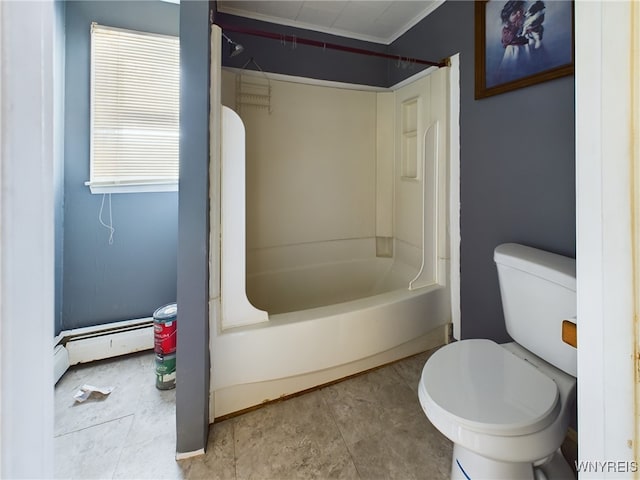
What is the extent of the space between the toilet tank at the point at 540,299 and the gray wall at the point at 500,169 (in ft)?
0.72

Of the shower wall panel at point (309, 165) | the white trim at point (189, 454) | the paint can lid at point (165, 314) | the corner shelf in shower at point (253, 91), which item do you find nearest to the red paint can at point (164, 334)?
the paint can lid at point (165, 314)

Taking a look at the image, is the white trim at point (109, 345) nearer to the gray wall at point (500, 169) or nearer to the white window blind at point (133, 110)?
the white window blind at point (133, 110)

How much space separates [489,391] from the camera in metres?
1.07

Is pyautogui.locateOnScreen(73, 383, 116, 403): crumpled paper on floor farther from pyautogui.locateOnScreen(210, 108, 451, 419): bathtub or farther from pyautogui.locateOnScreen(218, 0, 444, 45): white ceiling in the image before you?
pyautogui.locateOnScreen(218, 0, 444, 45): white ceiling

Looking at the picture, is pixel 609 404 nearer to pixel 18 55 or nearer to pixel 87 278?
pixel 18 55

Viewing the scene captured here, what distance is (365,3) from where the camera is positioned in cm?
217

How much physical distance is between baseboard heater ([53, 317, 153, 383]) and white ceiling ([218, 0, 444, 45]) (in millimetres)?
2256

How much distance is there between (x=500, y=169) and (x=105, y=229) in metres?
2.39

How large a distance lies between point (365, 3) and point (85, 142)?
80.2 inches

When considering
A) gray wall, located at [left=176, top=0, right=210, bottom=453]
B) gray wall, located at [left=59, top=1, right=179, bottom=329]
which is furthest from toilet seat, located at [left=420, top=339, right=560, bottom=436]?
gray wall, located at [left=59, top=1, right=179, bottom=329]

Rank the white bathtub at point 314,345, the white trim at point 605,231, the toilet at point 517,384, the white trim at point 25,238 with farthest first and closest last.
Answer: the white bathtub at point 314,345 < the toilet at point 517,384 < the white trim at point 605,231 < the white trim at point 25,238

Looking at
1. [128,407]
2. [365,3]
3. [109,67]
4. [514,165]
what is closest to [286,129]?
[365,3]

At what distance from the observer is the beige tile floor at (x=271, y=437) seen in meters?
1.27

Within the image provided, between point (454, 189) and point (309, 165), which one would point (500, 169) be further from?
point (309, 165)
